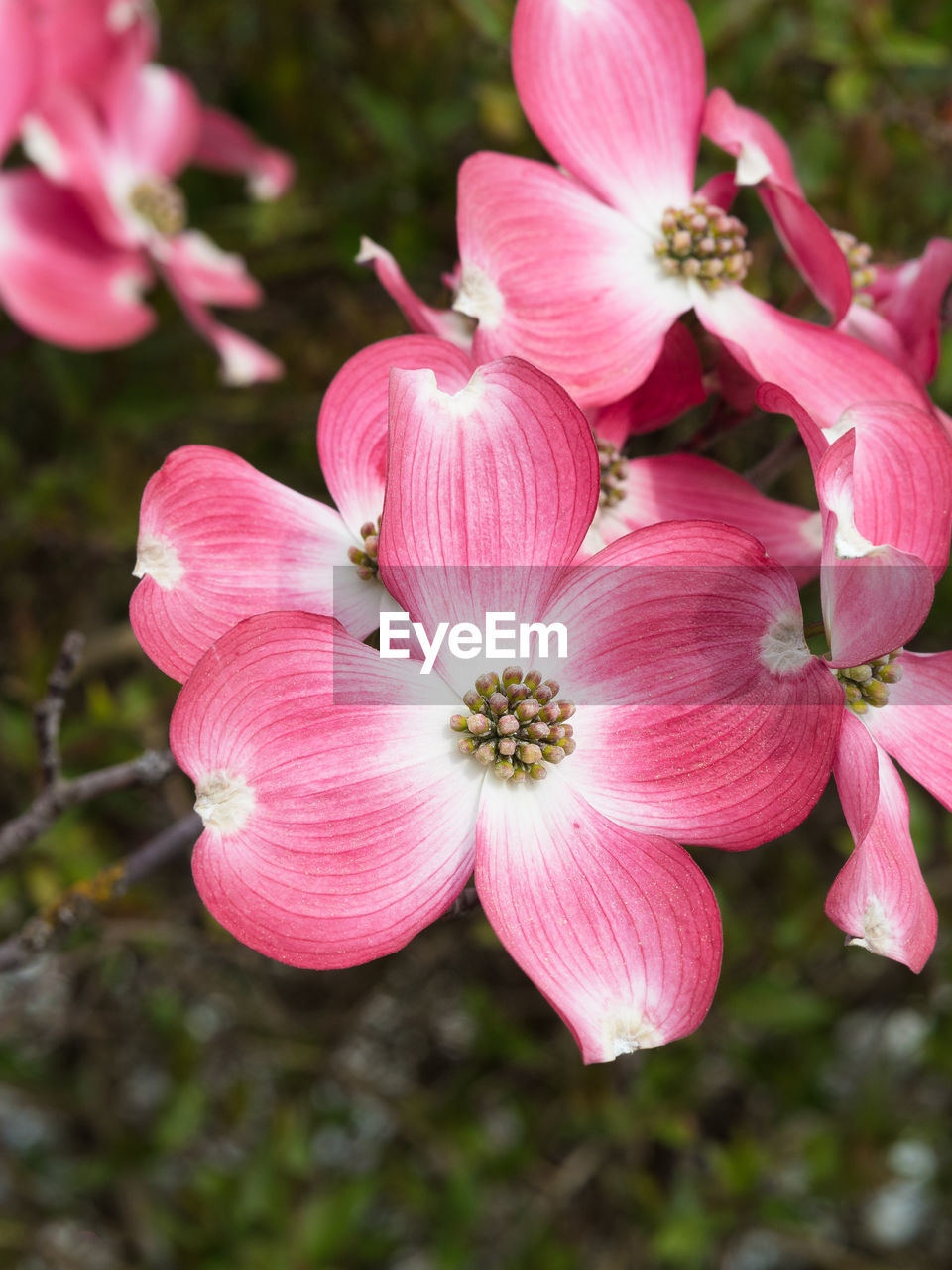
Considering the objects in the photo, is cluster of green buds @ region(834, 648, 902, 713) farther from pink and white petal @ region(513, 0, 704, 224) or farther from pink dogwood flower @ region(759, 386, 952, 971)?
pink and white petal @ region(513, 0, 704, 224)

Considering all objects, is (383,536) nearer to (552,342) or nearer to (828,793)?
(552,342)

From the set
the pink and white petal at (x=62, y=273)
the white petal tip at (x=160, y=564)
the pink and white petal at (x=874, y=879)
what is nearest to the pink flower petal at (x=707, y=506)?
the pink and white petal at (x=874, y=879)

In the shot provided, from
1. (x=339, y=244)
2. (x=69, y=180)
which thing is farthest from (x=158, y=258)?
(x=339, y=244)

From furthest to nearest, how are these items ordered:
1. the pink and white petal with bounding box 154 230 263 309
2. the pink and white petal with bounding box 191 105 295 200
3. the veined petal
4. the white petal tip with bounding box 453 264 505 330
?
1. the pink and white petal with bounding box 191 105 295 200
2. the pink and white petal with bounding box 154 230 263 309
3. the white petal tip with bounding box 453 264 505 330
4. the veined petal

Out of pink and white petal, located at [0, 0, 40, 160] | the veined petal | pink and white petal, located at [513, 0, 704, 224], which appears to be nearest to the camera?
the veined petal

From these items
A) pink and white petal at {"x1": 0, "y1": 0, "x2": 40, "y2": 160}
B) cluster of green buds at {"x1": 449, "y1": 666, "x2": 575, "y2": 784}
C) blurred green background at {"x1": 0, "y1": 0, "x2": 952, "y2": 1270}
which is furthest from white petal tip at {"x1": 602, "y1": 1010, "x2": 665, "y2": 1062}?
pink and white petal at {"x1": 0, "y1": 0, "x2": 40, "y2": 160}

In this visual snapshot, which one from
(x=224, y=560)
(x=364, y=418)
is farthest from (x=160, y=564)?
(x=364, y=418)
